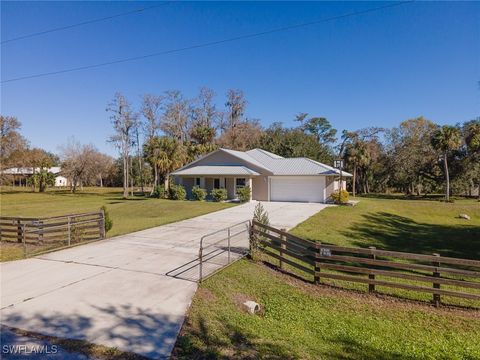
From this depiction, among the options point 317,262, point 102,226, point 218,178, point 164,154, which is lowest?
point 317,262

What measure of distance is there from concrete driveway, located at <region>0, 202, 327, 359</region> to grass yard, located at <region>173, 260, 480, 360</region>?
50cm

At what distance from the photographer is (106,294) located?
251 inches

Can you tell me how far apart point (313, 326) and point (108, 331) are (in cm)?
357

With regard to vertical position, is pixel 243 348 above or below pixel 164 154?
below

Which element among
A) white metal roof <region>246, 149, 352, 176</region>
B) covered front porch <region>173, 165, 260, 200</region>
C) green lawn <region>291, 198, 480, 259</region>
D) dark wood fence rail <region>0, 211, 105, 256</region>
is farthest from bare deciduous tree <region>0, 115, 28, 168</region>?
green lawn <region>291, 198, 480, 259</region>

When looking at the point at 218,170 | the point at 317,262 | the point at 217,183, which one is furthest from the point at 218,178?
the point at 317,262

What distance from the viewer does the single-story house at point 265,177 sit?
91.4 feet

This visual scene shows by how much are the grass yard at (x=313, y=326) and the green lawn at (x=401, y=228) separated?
6.83 metres

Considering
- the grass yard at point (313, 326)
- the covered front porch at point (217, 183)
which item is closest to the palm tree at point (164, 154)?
the covered front porch at point (217, 183)

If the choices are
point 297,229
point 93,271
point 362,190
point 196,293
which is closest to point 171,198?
point 297,229

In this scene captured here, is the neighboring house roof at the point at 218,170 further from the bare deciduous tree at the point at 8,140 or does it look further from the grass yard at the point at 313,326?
the bare deciduous tree at the point at 8,140

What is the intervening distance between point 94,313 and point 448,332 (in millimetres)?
6488

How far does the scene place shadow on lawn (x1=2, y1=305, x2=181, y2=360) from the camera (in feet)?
14.2

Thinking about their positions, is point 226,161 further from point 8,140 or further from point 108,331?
point 8,140
